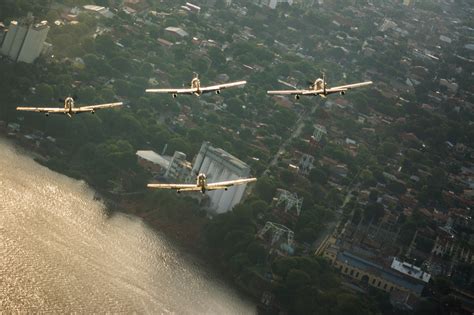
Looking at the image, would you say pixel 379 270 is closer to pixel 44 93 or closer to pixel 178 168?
pixel 178 168

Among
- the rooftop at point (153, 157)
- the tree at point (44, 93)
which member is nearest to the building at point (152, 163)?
the rooftop at point (153, 157)

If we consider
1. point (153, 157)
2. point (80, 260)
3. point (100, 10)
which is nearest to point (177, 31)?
point (100, 10)

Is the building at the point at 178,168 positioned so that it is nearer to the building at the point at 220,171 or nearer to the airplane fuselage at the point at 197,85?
the building at the point at 220,171

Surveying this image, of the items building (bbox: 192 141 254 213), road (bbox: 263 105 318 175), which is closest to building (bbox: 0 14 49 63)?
building (bbox: 192 141 254 213)

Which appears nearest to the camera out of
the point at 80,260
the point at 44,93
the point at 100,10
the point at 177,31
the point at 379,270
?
the point at 80,260

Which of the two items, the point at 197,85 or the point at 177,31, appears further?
the point at 177,31

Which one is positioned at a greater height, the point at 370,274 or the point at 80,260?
the point at 370,274

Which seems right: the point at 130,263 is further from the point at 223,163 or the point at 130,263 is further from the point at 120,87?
the point at 120,87
